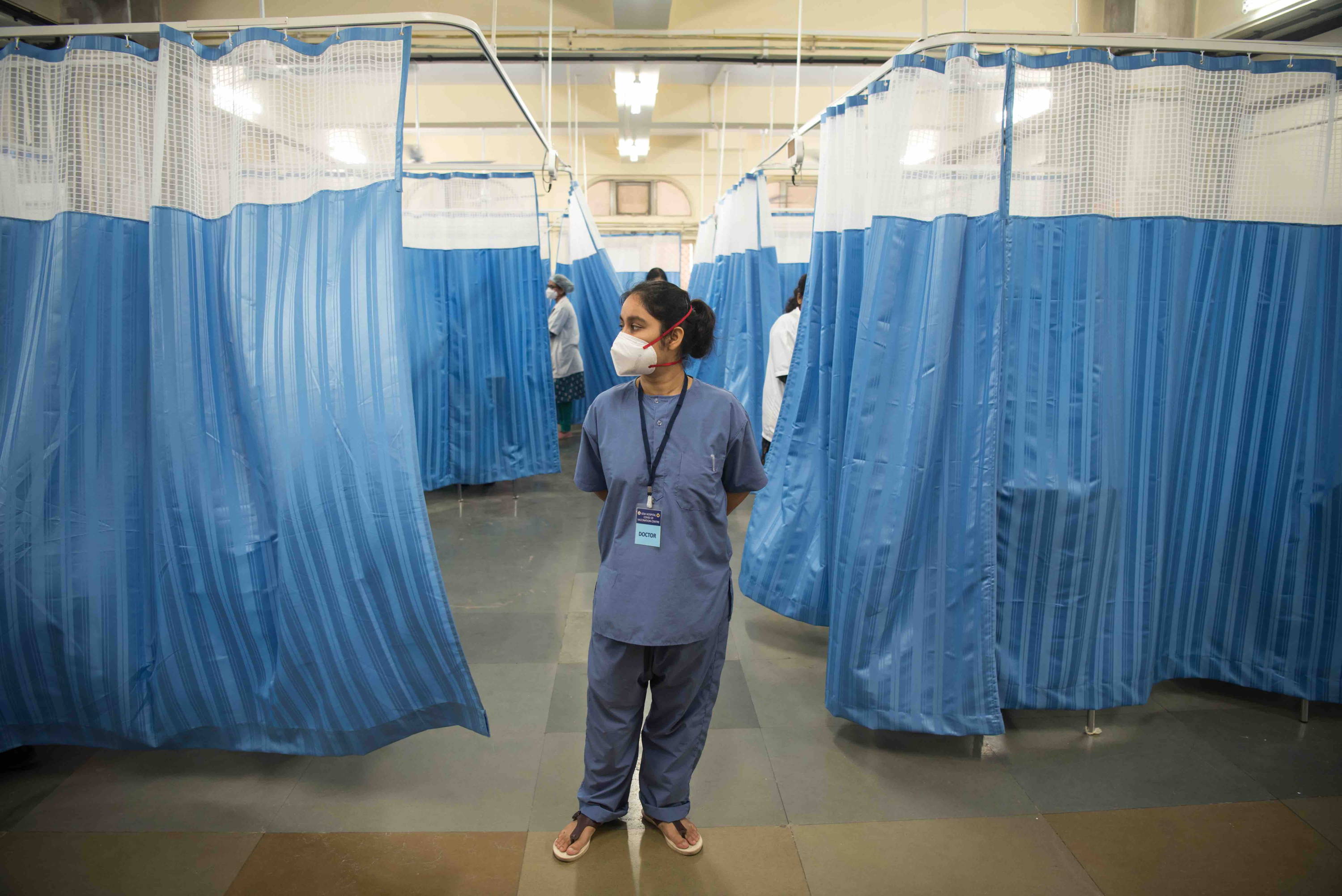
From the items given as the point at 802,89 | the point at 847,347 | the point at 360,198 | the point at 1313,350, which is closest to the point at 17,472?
the point at 360,198

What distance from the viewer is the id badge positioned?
1591 mm

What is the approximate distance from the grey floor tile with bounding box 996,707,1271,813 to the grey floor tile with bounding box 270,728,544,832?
1337 millimetres

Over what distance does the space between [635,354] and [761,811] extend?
118 cm

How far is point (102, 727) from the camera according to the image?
6.64ft

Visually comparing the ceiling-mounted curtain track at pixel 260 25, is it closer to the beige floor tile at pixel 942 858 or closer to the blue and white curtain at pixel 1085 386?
the blue and white curtain at pixel 1085 386

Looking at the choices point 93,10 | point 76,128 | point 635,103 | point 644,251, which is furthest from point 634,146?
point 76,128

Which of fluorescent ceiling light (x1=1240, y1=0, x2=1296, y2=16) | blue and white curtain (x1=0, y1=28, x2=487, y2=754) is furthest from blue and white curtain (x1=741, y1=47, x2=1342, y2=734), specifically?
fluorescent ceiling light (x1=1240, y1=0, x2=1296, y2=16)

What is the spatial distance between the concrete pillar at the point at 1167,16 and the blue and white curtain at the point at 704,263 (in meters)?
3.01

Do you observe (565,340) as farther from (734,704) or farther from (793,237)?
(734,704)

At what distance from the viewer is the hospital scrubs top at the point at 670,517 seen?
1603mm

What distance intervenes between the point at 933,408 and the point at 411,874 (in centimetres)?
165

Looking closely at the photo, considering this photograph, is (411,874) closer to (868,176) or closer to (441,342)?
(868,176)

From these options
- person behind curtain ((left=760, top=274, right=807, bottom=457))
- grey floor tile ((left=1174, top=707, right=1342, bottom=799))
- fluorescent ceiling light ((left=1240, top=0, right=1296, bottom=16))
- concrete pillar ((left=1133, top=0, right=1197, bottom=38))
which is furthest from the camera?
concrete pillar ((left=1133, top=0, right=1197, bottom=38))

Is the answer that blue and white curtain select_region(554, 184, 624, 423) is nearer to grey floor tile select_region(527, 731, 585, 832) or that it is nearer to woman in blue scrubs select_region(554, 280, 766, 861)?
grey floor tile select_region(527, 731, 585, 832)
